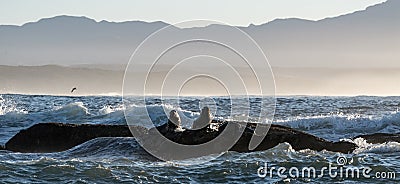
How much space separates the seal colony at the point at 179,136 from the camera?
20719 mm

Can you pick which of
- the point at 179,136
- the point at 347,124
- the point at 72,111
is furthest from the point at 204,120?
the point at 72,111

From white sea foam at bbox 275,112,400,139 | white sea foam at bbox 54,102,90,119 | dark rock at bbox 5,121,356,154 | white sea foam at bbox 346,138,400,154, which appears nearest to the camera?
dark rock at bbox 5,121,356,154

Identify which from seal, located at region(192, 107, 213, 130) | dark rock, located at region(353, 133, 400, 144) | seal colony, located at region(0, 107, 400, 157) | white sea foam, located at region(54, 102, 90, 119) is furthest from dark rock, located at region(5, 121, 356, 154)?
white sea foam, located at region(54, 102, 90, 119)

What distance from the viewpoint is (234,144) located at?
20719mm

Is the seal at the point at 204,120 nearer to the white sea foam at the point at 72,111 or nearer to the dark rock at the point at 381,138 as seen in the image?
the dark rock at the point at 381,138

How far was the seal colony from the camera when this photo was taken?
2072 centimetres

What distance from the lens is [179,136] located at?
817 inches

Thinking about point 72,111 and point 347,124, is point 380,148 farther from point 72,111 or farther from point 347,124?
point 72,111

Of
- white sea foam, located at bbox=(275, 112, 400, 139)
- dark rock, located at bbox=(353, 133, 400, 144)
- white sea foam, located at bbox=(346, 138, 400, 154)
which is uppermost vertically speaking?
white sea foam, located at bbox=(275, 112, 400, 139)

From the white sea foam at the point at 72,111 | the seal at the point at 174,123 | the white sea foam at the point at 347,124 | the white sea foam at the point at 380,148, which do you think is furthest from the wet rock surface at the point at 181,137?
the white sea foam at the point at 72,111

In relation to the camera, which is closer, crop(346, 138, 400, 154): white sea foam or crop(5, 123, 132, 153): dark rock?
crop(346, 138, 400, 154): white sea foam

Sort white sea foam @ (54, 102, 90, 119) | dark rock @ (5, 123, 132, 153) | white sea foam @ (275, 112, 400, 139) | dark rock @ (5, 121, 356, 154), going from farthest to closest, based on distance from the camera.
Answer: white sea foam @ (54, 102, 90, 119) < white sea foam @ (275, 112, 400, 139) < dark rock @ (5, 123, 132, 153) < dark rock @ (5, 121, 356, 154)

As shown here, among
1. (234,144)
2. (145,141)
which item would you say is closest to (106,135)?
(145,141)

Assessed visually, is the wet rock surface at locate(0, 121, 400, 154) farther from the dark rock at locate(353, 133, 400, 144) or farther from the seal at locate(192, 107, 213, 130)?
the seal at locate(192, 107, 213, 130)
